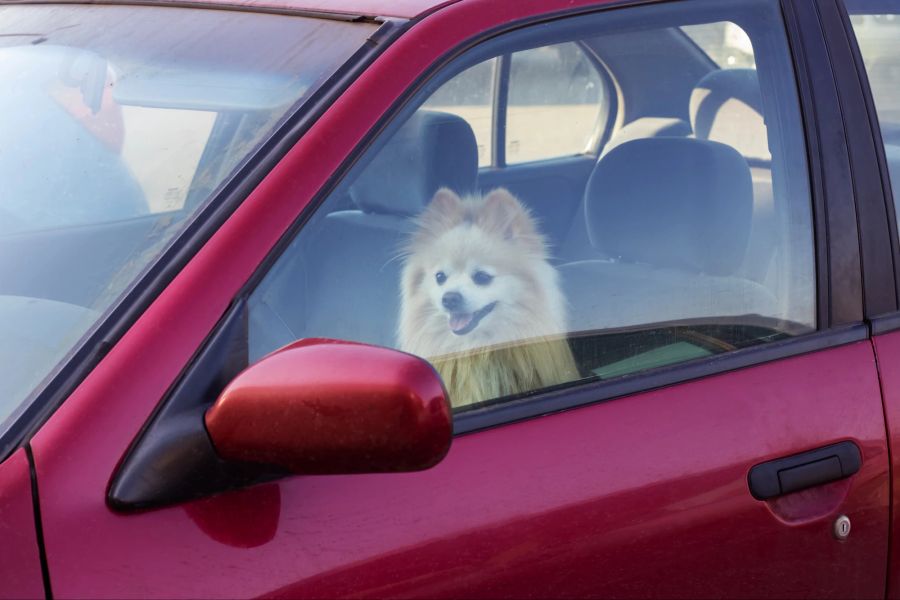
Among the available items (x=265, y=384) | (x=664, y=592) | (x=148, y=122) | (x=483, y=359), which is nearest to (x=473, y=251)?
(x=483, y=359)

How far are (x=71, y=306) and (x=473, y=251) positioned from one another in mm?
931

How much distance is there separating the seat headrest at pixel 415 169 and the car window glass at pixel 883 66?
86cm

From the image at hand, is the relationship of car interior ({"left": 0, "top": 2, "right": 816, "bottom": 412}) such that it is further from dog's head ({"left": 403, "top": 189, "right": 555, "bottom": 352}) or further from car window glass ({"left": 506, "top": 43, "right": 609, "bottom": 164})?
car window glass ({"left": 506, "top": 43, "right": 609, "bottom": 164})

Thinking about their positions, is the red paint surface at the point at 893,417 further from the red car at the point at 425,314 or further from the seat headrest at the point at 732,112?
the seat headrest at the point at 732,112

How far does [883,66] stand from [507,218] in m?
1.02

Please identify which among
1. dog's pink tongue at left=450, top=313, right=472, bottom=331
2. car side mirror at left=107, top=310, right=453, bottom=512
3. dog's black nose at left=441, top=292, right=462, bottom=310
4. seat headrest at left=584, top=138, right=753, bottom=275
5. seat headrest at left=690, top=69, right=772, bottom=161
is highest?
seat headrest at left=690, top=69, right=772, bottom=161

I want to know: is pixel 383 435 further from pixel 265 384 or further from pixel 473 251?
pixel 473 251

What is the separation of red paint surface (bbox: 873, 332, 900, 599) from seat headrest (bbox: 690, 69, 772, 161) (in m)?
0.45

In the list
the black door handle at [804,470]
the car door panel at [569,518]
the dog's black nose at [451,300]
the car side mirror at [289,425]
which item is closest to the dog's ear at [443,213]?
the dog's black nose at [451,300]

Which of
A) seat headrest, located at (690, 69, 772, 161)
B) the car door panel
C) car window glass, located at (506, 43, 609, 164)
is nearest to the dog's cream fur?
the car door panel

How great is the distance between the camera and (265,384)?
4.50ft

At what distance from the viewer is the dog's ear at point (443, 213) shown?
1.92 metres

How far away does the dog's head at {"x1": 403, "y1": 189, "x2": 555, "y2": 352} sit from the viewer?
194 cm

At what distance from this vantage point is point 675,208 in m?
2.13
